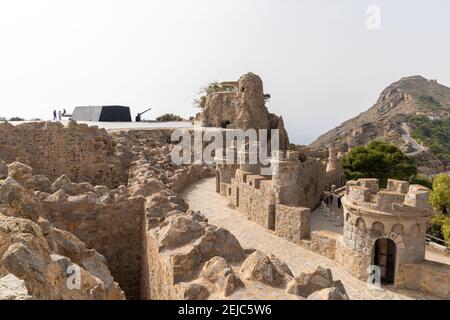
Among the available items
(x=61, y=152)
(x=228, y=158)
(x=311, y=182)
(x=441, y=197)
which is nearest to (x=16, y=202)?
(x=61, y=152)

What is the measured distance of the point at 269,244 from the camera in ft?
41.6

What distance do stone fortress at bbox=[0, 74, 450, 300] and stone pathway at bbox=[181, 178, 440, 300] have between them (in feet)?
0.77

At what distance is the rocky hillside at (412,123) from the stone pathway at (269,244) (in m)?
49.6

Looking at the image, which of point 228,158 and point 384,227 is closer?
point 384,227

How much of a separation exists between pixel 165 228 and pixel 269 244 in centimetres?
672

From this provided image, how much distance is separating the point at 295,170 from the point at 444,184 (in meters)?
14.1

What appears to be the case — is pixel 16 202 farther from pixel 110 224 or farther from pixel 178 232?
pixel 110 224

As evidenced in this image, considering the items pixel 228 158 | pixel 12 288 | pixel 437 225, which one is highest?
pixel 228 158

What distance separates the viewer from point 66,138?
1548 centimetres

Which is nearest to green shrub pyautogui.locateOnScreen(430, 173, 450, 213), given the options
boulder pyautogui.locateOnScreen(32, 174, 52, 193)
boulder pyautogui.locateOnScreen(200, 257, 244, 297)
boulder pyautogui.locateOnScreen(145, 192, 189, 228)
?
boulder pyautogui.locateOnScreen(145, 192, 189, 228)

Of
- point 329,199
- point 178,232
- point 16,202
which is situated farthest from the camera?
point 329,199

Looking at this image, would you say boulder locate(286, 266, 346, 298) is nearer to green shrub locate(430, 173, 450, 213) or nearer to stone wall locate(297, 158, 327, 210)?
stone wall locate(297, 158, 327, 210)
